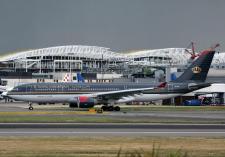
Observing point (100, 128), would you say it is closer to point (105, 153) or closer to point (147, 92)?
point (105, 153)

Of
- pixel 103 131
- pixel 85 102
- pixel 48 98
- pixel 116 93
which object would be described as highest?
pixel 116 93

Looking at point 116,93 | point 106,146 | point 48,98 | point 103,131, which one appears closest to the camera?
point 106,146

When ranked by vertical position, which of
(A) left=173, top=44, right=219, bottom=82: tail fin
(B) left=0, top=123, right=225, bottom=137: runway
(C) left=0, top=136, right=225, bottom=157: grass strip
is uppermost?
(A) left=173, top=44, right=219, bottom=82: tail fin

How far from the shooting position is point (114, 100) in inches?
3479

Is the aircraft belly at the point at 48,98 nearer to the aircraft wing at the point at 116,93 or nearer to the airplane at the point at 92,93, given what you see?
the airplane at the point at 92,93

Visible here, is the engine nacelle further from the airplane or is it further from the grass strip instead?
the grass strip

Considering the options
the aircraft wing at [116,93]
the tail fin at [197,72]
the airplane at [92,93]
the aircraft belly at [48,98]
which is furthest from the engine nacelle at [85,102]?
the tail fin at [197,72]

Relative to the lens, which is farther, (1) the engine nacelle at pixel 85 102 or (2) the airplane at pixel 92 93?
(2) the airplane at pixel 92 93

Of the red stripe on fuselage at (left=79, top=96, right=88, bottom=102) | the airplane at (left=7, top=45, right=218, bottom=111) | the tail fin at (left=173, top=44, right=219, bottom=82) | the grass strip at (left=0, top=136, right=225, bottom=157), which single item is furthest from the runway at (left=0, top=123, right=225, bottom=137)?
the tail fin at (left=173, top=44, right=219, bottom=82)

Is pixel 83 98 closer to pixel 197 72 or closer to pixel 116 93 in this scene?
pixel 116 93

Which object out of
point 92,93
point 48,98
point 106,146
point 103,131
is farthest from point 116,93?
point 106,146

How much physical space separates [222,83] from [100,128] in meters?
88.5

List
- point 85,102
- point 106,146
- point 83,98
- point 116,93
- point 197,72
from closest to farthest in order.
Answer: point 106,146 → point 85,102 → point 83,98 → point 116,93 → point 197,72

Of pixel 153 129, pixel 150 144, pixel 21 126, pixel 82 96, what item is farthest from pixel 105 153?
pixel 82 96
